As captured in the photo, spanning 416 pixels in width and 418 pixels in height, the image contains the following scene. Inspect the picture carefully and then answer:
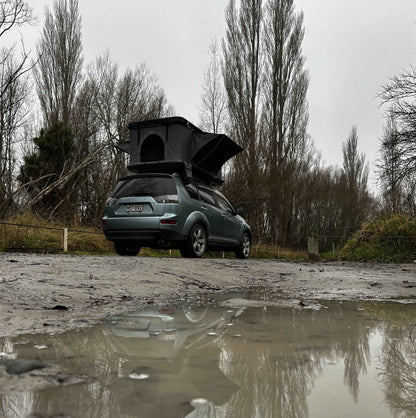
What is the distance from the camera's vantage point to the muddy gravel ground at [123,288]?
2498mm

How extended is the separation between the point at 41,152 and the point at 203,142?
24.0ft

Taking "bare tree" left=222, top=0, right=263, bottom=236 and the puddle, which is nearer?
the puddle

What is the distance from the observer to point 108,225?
291 inches

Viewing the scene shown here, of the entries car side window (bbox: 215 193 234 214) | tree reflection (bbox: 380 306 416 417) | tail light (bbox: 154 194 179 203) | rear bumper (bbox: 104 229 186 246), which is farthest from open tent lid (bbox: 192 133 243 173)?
tree reflection (bbox: 380 306 416 417)

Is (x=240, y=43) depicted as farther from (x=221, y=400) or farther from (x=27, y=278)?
(x=221, y=400)

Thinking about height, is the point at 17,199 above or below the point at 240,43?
below

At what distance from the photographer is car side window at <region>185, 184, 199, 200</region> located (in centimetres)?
773

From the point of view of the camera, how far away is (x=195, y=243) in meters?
7.73

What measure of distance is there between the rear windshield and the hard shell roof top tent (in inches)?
45.6

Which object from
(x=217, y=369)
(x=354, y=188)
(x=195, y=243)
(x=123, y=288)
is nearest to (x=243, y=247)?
(x=195, y=243)

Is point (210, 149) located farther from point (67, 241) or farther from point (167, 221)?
point (67, 241)

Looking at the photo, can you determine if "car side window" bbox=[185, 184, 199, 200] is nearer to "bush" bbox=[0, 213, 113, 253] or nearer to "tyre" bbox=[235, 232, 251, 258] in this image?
"tyre" bbox=[235, 232, 251, 258]

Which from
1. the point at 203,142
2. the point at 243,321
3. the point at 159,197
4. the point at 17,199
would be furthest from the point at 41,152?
the point at 243,321

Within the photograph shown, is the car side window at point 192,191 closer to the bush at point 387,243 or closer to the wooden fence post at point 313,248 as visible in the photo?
the wooden fence post at point 313,248
